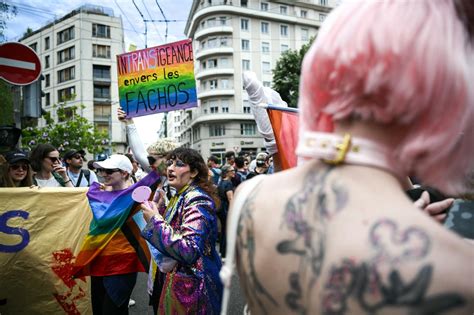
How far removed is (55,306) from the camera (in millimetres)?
3551

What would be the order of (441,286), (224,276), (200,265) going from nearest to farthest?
1. (441,286)
2. (224,276)
3. (200,265)

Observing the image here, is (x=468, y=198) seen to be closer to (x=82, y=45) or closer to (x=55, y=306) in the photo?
(x=55, y=306)

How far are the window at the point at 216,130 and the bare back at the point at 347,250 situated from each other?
147 feet

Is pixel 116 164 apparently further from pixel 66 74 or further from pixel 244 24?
pixel 244 24

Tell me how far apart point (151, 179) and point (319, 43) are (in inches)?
108

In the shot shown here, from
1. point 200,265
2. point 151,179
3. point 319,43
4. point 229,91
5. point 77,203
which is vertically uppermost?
point 229,91

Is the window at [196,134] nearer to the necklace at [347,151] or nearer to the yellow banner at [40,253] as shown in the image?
the yellow banner at [40,253]

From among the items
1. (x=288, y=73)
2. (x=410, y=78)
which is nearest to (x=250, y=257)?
(x=410, y=78)

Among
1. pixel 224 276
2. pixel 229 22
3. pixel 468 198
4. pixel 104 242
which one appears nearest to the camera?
pixel 224 276

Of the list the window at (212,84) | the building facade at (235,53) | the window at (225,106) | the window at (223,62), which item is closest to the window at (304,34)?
the building facade at (235,53)

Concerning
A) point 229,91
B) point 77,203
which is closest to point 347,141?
point 77,203

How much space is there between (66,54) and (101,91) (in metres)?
5.62

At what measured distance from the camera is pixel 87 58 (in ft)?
133

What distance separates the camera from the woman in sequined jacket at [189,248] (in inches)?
92.6
